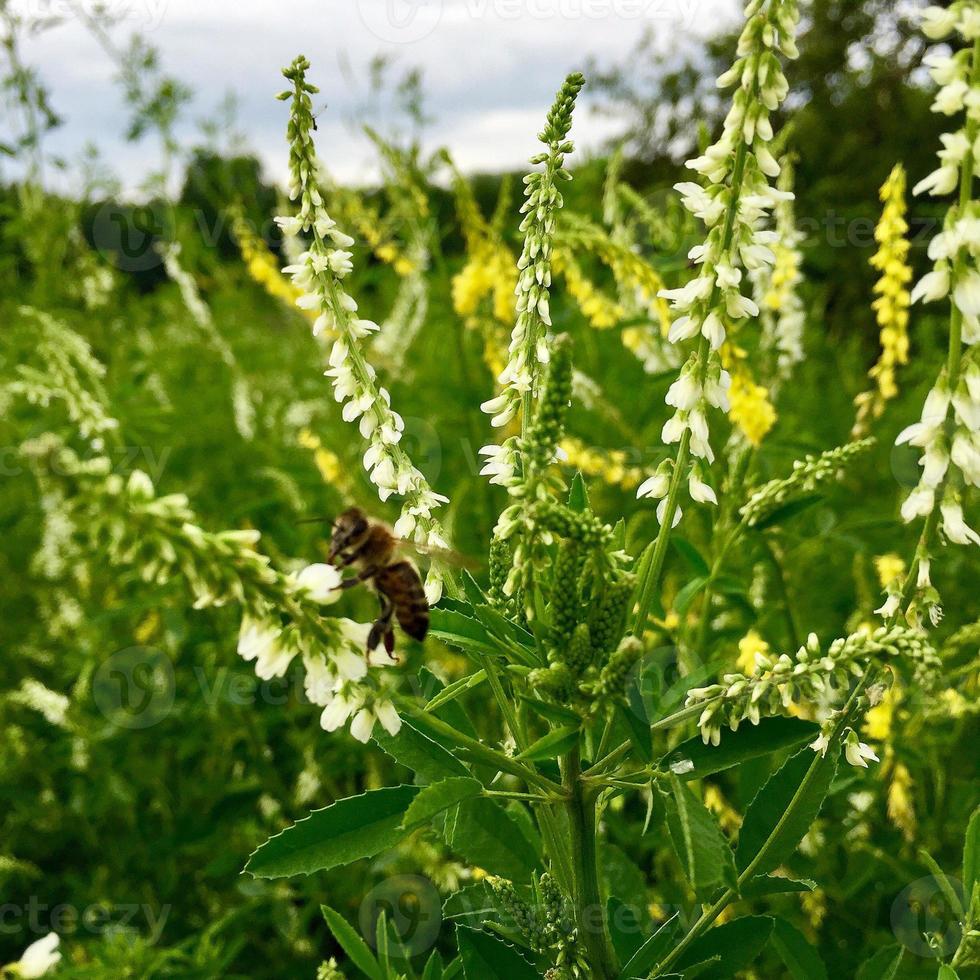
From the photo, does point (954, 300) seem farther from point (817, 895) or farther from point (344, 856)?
point (817, 895)

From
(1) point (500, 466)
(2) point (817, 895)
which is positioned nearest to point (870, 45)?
(2) point (817, 895)

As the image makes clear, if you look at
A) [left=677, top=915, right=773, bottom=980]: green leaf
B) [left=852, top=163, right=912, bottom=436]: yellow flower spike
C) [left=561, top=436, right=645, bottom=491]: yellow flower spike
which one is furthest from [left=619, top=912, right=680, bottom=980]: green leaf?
[left=561, top=436, right=645, bottom=491]: yellow flower spike

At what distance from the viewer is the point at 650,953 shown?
1.29m

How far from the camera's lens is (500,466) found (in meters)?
1.22

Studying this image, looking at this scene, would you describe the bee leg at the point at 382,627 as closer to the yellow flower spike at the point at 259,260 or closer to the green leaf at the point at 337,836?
the green leaf at the point at 337,836

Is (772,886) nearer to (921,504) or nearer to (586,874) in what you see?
(586,874)

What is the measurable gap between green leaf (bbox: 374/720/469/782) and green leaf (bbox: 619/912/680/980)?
34 cm

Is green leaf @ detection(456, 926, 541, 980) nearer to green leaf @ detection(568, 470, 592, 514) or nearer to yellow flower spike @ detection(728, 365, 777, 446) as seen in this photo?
green leaf @ detection(568, 470, 592, 514)

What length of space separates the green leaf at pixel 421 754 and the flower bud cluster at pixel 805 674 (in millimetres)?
361

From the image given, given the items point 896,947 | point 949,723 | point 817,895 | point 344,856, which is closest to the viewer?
point 344,856

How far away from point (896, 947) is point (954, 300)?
1151mm

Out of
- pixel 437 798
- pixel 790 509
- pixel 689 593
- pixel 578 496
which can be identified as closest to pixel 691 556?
pixel 689 593

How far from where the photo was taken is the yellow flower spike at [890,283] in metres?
2.41

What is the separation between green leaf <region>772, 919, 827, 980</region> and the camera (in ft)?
5.04
